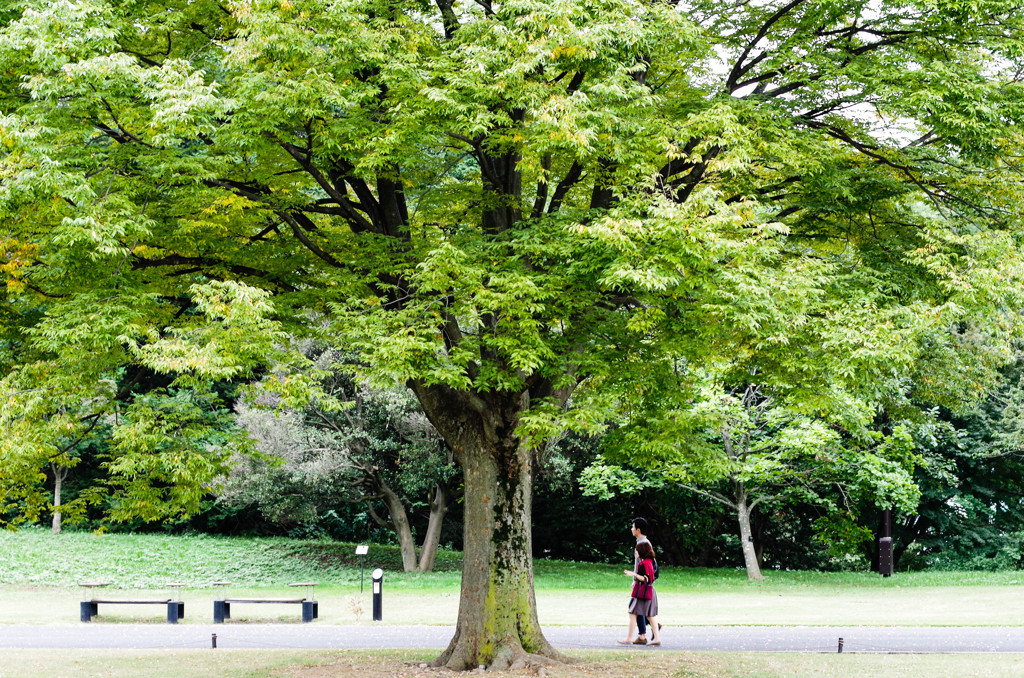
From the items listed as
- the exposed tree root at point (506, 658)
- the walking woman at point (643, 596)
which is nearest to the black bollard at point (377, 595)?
the walking woman at point (643, 596)

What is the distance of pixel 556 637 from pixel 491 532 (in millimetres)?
4211

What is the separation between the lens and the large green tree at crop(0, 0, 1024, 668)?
8234 mm

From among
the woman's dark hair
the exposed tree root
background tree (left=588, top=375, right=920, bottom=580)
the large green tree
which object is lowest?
the exposed tree root

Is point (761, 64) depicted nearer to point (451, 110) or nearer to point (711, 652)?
point (451, 110)

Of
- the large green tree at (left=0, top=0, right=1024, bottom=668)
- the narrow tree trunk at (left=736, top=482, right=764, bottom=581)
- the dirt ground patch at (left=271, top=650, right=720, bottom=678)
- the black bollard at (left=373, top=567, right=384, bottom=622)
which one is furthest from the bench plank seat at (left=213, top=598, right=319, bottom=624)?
the narrow tree trunk at (left=736, top=482, right=764, bottom=581)

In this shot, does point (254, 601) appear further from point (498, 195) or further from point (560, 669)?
point (498, 195)

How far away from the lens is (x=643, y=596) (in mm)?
12242

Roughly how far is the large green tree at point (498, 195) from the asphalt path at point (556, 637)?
10.9ft

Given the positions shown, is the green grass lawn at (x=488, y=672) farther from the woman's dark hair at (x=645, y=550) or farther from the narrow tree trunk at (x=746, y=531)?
the narrow tree trunk at (x=746, y=531)

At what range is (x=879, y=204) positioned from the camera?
11125 millimetres

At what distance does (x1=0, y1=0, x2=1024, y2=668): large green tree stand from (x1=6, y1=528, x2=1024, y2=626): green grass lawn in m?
7.98

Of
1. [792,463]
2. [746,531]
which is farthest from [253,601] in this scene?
[792,463]

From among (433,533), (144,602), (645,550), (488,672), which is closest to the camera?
(488,672)

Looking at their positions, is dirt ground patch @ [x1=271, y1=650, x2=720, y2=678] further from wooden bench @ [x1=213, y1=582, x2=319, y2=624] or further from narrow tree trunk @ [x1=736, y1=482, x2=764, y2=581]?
narrow tree trunk @ [x1=736, y1=482, x2=764, y2=581]
